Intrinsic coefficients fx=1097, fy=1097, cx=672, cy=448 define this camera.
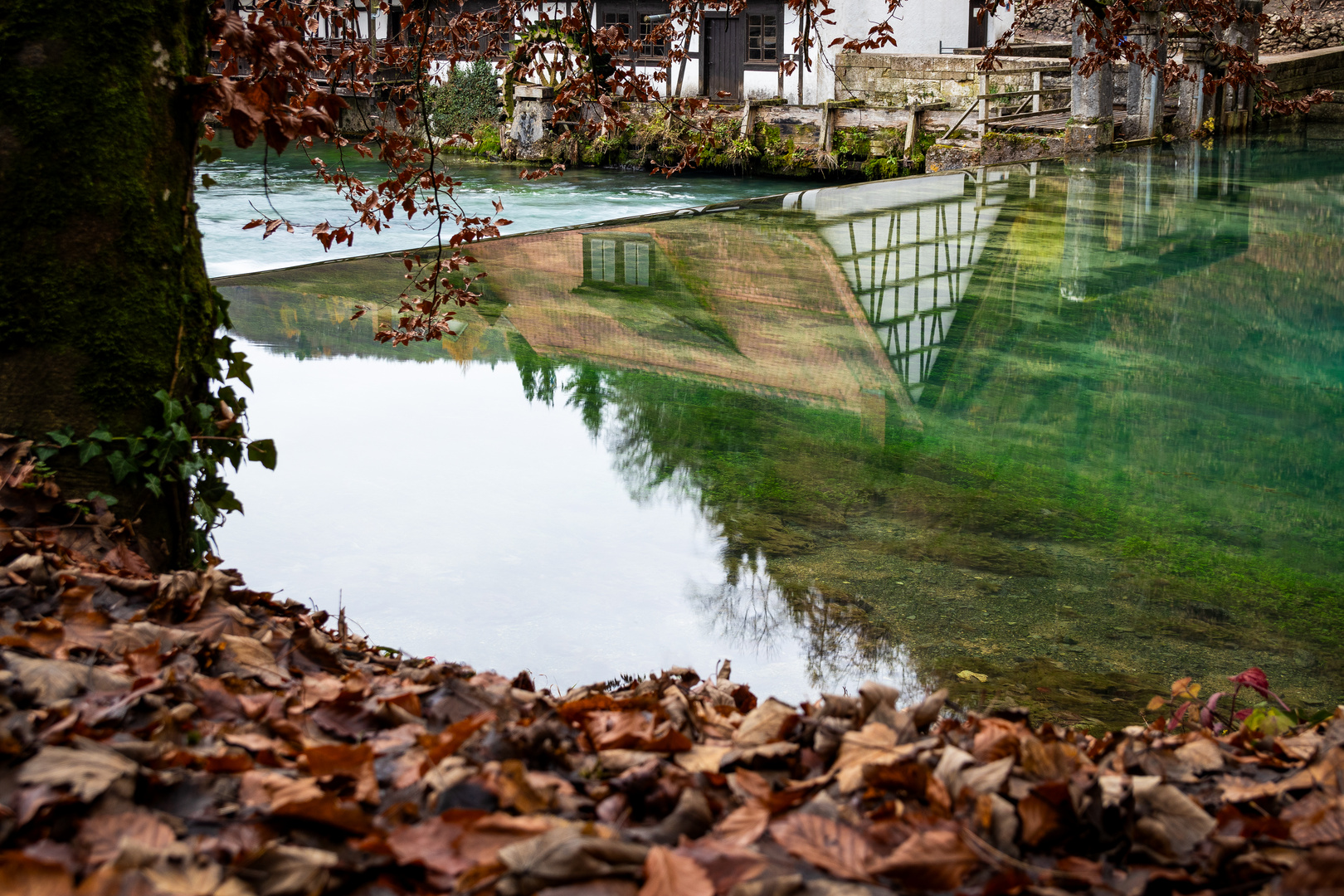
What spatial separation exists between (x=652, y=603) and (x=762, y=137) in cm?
2233

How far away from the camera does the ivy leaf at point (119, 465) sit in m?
2.61

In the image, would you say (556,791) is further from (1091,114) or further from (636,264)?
(1091,114)

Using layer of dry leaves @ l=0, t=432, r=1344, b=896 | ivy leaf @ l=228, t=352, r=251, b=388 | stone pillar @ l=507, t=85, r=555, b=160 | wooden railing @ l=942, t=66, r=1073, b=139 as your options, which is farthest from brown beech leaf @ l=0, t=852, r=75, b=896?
stone pillar @ l=507, t=85, r=555, b=160

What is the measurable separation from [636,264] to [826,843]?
10199 millimetres

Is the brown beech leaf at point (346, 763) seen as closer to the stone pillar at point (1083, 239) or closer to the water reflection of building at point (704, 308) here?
the water reflection of building at point (704, 308)

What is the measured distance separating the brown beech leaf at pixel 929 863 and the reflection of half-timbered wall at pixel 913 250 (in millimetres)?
5693

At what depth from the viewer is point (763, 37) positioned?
2778 centimetres

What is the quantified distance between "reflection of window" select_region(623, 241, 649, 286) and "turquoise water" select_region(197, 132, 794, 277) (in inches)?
79.5

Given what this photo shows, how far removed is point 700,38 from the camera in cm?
2836

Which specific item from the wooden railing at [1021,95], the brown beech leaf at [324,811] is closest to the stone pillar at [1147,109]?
the wooden railing at [1021,95]

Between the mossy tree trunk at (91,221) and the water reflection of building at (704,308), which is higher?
the mossy tree trunk at (91,221)

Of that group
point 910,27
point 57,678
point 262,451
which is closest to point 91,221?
point 262,451

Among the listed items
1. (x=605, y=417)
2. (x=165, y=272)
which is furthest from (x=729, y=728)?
(x=605, y=417)

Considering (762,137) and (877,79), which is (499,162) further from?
(877,79)
